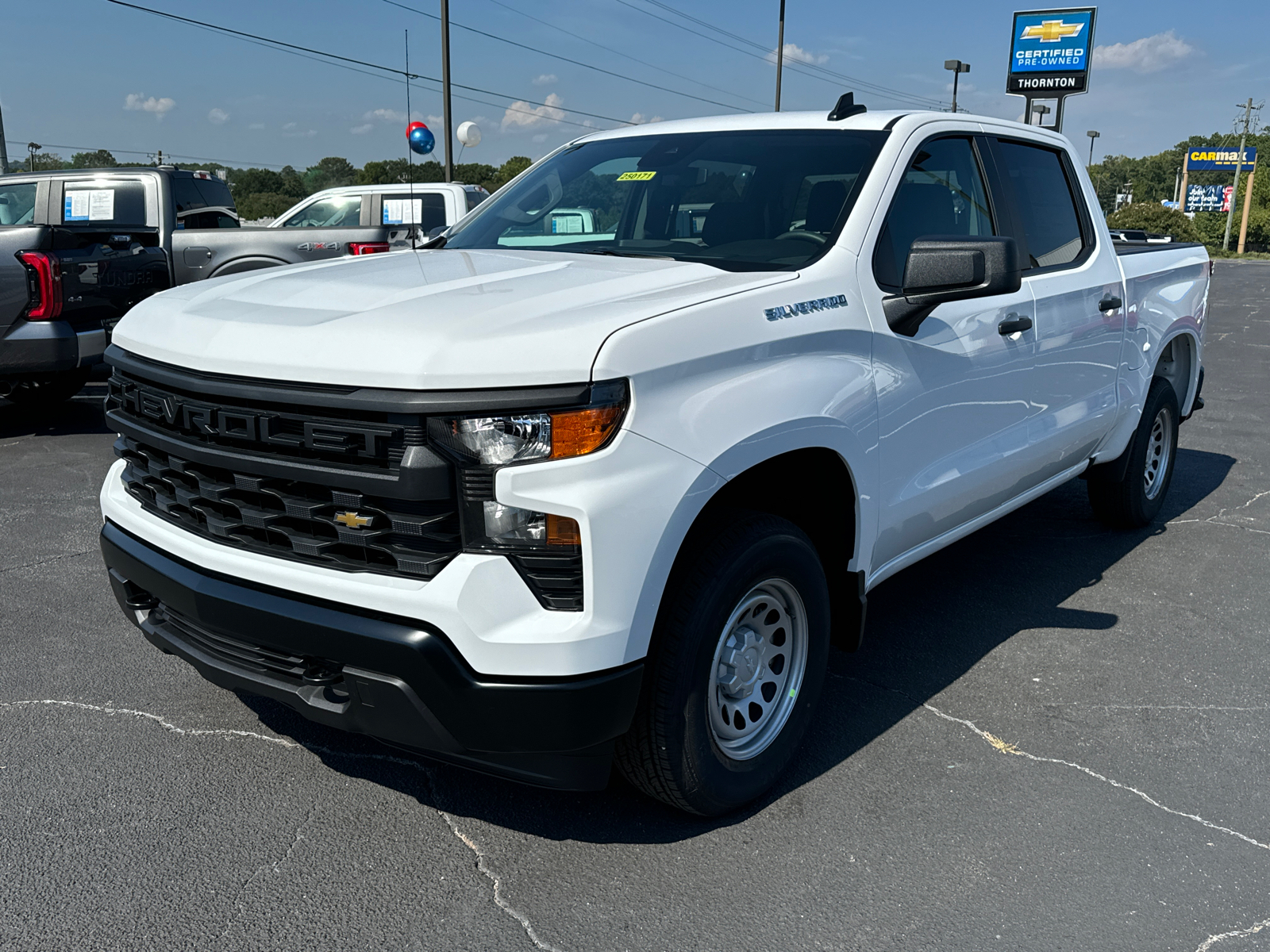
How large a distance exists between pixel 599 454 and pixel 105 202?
9.59 m

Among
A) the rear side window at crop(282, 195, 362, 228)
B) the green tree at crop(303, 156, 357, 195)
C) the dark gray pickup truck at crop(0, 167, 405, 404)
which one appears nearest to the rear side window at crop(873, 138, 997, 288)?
the dark gray pickup truck at crop(0, 167, 405, 404)

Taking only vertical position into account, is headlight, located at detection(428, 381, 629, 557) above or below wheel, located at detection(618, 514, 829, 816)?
above

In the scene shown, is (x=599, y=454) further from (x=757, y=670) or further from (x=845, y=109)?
(x=845, y=109)

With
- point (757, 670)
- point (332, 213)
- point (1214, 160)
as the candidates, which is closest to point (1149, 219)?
point (332, 213)

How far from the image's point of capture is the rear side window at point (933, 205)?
11.1 ft

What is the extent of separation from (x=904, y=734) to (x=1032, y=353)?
5.07 ft

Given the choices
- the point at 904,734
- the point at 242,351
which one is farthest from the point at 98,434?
the point at 904,734

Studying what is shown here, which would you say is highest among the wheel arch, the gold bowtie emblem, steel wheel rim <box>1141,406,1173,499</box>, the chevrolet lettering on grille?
the gold bowtie emblem

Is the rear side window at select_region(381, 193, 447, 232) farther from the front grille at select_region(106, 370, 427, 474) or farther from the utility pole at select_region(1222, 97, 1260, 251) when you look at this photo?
the utility pole at select_region(1222, 97, 1260, 251)

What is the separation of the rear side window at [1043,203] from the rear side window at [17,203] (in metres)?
9.36

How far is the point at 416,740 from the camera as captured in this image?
2463 millimetres

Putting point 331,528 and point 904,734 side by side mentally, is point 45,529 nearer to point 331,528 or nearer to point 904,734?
point 331,528

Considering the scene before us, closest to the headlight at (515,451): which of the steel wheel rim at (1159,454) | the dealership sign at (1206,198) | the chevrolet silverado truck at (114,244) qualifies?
the chevrolet silverado truck at (114,244)

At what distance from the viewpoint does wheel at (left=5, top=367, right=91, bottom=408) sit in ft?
28.9
